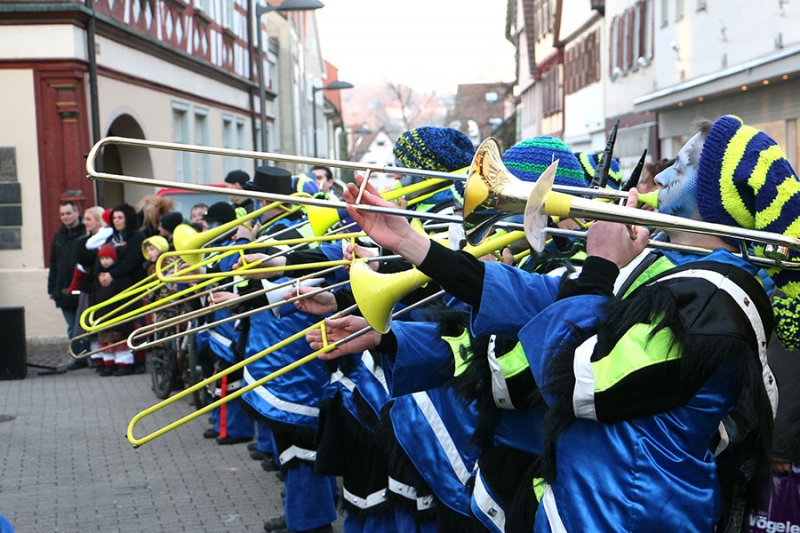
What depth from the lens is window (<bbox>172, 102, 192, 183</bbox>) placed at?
18.5m

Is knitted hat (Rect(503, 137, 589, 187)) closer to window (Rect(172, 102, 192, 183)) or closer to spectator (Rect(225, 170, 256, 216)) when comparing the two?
spectator (Rect(225, 170, 256, 216))

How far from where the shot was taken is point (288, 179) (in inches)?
253

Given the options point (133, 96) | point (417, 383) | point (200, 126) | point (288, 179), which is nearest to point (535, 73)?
point (200, 126)

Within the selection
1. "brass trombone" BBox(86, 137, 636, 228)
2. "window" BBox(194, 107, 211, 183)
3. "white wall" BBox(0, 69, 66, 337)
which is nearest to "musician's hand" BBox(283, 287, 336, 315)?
"brass trombone" BBox(86, 137, 636, 228)

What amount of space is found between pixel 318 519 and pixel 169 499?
4.70 feet

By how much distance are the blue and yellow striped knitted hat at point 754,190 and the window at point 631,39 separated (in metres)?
18.4

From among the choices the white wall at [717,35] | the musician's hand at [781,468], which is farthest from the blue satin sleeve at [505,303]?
the white wall at [717,35]

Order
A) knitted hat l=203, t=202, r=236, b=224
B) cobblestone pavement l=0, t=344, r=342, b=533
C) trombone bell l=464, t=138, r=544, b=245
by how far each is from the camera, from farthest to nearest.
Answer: knitted hat l=203, t=202, r=236, b=224 < cobblestone pavement l=0, t=344, r=342, b=533 < trombone bell l=464, t=138, r=544, b=245

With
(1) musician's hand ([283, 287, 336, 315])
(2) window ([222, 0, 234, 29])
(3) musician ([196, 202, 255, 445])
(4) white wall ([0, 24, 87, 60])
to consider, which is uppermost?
(2) window ([222, 0, 234, 29])

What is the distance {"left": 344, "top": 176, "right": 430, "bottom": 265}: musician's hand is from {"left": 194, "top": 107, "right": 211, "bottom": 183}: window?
1744cm

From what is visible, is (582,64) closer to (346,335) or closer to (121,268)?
(121,268)

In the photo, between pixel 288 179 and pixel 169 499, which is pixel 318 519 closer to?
pixel 169 499

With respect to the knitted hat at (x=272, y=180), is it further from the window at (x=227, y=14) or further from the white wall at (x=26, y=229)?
the window at (x=227, y=14)

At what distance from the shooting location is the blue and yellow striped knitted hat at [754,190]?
2.21 metres
